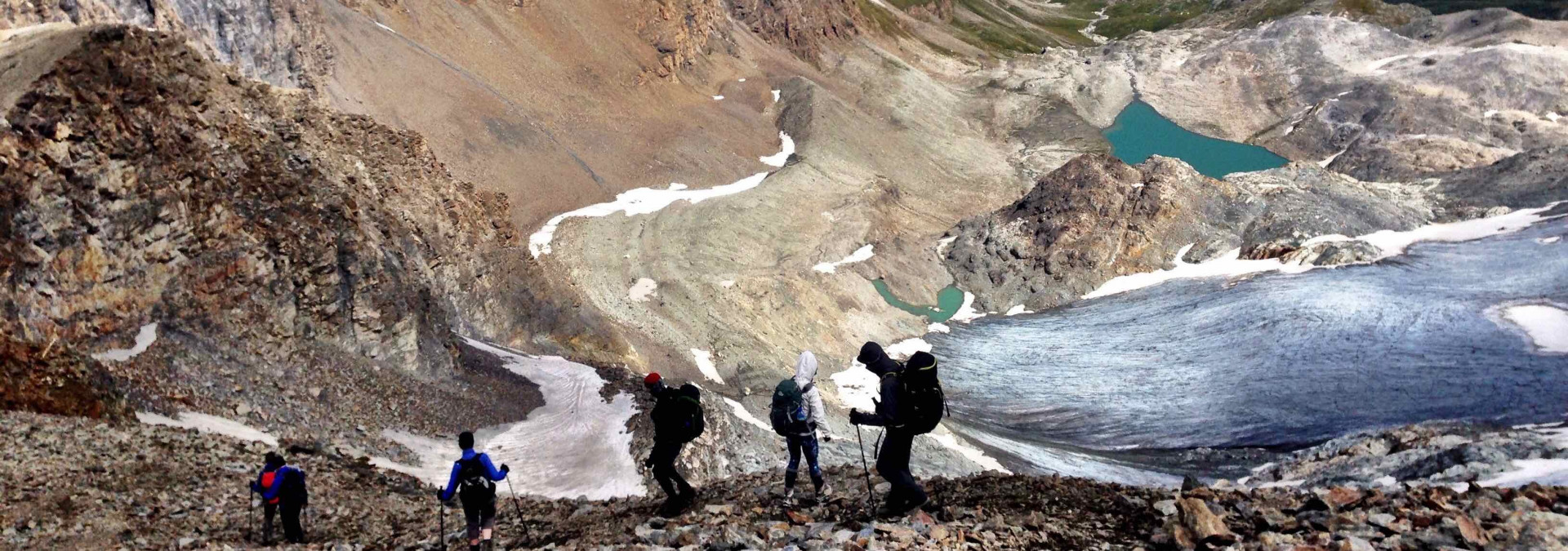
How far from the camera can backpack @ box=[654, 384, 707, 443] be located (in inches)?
605

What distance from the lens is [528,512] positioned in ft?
60.8

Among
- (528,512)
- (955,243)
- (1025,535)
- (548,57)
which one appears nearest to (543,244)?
(548,57)

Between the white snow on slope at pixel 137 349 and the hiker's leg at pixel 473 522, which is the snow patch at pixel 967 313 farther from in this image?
the hiker's leg at pixel 473 522

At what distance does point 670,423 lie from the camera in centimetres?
1547

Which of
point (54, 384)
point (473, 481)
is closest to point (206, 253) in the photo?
point (54, 384)

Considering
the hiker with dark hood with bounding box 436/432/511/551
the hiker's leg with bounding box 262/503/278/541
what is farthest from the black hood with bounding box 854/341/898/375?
the hiker's leg with bounding box 262/503/278/541

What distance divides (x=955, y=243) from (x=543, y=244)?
30.8m

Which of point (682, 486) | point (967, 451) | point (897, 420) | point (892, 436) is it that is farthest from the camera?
point (967, 451)

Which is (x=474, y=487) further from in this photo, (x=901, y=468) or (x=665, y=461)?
(x=901, y=468)

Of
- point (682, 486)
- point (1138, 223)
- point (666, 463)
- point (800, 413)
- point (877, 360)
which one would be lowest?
point (1138, 223)

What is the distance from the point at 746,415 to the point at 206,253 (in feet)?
67.7

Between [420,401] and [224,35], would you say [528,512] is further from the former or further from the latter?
[224,35]

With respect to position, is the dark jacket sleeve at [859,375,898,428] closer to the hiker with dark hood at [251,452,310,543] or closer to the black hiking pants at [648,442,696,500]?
the black hiking pants at [648,442,696,500]

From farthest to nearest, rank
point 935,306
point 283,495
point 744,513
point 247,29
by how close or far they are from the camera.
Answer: point 935,306 < point 247,29 < point 283,495 < point 744,513
